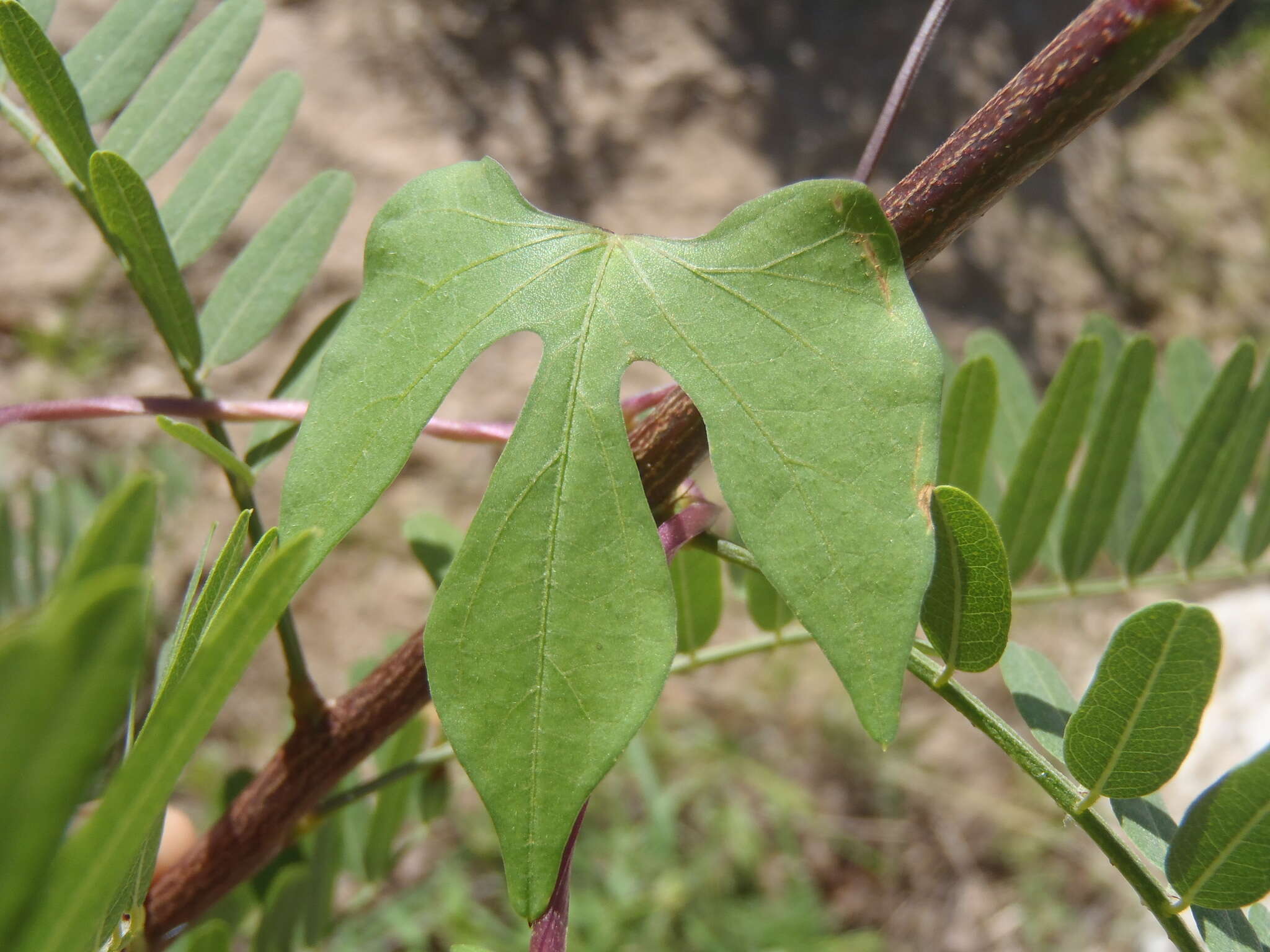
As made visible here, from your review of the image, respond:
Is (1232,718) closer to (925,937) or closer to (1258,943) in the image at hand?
(925,937)

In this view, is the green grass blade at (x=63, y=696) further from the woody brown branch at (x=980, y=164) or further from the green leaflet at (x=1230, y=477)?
the green leaflet at (x=1230, y=477)

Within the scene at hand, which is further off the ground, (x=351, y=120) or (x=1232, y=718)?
(x=351, y=120)

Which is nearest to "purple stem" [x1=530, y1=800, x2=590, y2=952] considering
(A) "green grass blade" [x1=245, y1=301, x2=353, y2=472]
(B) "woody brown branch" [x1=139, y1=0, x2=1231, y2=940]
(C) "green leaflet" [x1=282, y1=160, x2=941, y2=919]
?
(C) "green leaflet" [x1=282, y1=160, x2=941, y2=919]

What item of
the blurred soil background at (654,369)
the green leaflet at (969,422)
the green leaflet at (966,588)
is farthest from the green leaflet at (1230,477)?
the blurred soil background at (654,369)

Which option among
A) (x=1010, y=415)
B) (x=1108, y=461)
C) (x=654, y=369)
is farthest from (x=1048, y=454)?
(x=654, y=369)

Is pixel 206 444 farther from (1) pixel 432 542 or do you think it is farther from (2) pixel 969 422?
(2) pixel 969 422

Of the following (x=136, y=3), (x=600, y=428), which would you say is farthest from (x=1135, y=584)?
(x=136, y=3)

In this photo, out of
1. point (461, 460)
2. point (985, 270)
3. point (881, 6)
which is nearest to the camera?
point (461, 460)
